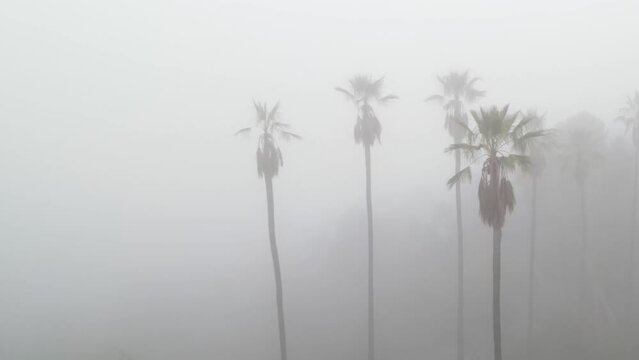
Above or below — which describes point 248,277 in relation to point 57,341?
above

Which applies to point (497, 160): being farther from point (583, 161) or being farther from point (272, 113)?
point (583, 161)

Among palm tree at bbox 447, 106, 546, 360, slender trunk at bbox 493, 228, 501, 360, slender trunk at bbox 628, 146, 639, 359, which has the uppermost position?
palm tree at bbox 447, 106, 546, 360

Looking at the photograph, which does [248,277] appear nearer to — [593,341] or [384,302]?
[384,302]

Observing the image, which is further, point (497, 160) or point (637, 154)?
point (637, 154)

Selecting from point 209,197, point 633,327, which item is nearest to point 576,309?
point 633,327

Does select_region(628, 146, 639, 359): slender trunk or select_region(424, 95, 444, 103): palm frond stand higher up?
select_region(424, 95, 444, 103): palm frond

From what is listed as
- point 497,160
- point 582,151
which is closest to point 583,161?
point 582,151

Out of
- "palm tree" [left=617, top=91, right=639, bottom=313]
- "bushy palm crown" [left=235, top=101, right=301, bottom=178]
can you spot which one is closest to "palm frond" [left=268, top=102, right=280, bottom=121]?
"bushy palm crown" [left=235, top=101, right=301, bottom=178]

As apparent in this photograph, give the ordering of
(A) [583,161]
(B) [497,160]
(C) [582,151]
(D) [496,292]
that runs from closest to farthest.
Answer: (B) [497,160], (D) [496,292], (A) [583,161], (C) [582,151]

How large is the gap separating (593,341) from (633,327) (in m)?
3.01

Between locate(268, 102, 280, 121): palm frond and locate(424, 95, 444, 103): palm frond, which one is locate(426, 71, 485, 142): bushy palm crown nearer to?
locate(424, 95, 444, 103): palm frond

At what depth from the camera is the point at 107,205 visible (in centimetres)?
7956

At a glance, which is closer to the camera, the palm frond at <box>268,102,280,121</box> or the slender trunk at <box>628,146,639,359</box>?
the palm frond at <box>268,102,280,121</box>

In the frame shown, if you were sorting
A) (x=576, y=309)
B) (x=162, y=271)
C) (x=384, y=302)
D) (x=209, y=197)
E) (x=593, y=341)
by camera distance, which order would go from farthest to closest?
1. (x=209, y=197)
2. (x=162, y=271)
3. (x=384, y=302)
4. (x=576, y=309)
5. (x=593, y=341)
